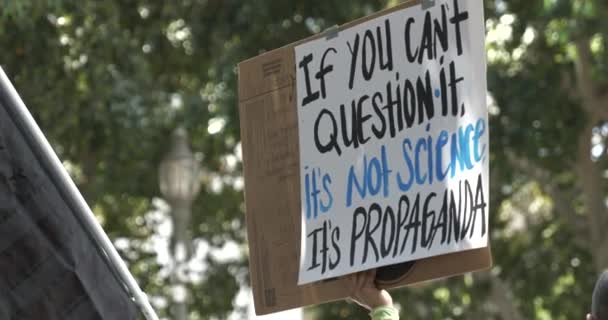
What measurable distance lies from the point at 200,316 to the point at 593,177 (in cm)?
432

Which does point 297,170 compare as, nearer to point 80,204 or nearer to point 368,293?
point 368,293

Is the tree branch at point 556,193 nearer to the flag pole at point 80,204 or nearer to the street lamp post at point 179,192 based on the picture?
the street lamp post at point 179,192

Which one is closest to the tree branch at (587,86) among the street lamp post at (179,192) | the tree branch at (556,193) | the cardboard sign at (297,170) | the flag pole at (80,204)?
the tree branch at (556,193)

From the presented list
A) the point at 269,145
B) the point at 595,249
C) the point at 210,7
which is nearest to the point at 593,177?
the point at 595,249

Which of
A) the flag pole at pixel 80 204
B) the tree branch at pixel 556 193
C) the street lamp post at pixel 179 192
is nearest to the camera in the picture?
the flag pole at pixel 80 204

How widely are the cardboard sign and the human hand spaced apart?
21 millimetres

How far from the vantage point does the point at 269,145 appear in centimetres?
396

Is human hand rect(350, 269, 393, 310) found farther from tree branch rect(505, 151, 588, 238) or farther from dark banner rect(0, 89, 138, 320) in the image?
tree branch rect(505, 151, 588, 238)

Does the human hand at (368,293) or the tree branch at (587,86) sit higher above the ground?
the tree branch at (587,86)

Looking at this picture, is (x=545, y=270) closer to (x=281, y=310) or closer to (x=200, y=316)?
(x=200, y=316)

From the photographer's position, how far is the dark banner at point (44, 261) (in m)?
2.83

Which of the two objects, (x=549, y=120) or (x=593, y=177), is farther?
(x=593, y=177)

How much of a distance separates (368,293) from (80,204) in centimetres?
90

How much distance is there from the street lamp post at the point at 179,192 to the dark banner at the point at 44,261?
1045cm
